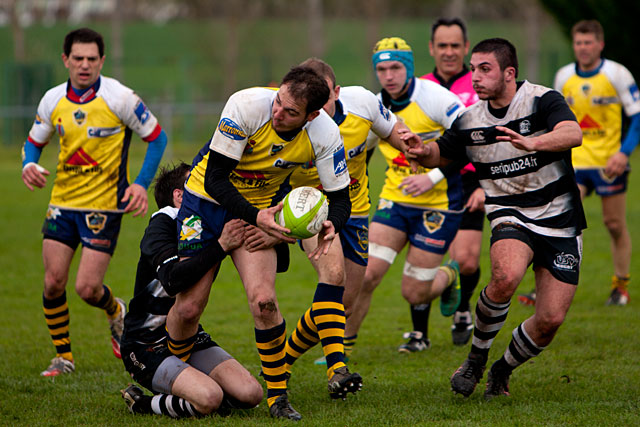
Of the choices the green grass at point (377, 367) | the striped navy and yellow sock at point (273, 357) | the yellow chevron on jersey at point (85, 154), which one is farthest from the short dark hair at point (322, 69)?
the green grass at point (377, 367)

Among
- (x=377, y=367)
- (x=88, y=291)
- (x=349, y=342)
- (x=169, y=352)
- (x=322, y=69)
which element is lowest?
(x=377, y=367)

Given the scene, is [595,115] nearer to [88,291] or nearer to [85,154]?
[85,154]

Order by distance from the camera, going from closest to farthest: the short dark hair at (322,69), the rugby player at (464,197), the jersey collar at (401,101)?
1. the short dark hair at (322,69)
2. the jersey collar at (401,101)
3. the rugby player at (464,197)

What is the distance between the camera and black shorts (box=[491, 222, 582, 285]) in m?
4.92

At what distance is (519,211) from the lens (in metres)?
5.02

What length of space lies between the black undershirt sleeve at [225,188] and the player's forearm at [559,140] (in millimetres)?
1636

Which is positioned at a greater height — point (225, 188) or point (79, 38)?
point (79, 38)

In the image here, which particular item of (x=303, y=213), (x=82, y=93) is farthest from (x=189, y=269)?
(x=82, y=93)

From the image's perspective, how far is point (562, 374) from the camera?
571 cm

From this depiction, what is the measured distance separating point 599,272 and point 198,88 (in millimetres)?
24604

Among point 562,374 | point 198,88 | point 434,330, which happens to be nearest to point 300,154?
point 562,374

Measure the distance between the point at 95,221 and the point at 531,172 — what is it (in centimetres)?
331

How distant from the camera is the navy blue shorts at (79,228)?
20.7ft

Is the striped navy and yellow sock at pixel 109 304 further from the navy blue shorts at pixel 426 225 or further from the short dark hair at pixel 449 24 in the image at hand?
the short dark hair at pixel 449 24
